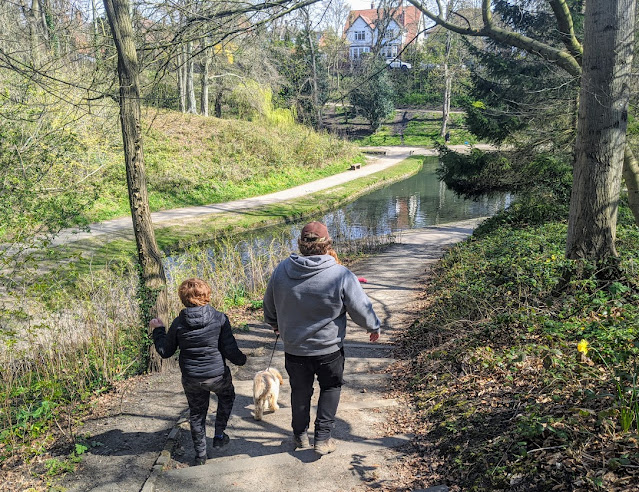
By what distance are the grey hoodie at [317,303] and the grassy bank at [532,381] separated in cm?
102

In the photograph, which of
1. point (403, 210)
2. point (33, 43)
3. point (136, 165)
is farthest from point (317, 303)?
point (403, 210)

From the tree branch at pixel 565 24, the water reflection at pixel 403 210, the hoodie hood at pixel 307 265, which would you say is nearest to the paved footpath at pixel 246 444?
the hoodie hood at pixel 307 265

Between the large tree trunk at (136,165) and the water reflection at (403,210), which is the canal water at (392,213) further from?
the large tree trunk at (136,165)

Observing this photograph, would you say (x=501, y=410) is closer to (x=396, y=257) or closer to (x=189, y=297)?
(x=189, y=297)

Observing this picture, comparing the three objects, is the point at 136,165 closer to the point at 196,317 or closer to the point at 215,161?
the point at 196,317

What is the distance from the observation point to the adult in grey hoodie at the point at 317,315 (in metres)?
3.34

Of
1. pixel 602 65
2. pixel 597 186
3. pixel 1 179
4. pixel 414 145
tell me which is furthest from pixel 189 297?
pixel 414 145

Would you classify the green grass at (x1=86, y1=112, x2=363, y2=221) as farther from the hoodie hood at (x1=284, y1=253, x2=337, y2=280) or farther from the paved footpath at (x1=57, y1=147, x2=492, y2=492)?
the hoodie hood at (x1=284, y1=253, x2=337, y2=280)

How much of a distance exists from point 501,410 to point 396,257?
10584mm

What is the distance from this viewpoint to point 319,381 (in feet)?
11.6

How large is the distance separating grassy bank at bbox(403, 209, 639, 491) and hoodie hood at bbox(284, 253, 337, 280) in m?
1.43

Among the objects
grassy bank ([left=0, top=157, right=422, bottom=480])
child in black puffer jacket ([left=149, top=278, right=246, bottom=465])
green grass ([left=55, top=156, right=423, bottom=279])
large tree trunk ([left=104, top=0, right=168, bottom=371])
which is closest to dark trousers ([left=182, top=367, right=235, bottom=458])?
child in black puffer jacket ([left=149, top=278, right=246, bottom=465])

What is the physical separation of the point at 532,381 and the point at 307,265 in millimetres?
1893

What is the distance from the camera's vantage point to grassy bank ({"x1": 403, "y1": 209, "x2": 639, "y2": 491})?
2703 mm
